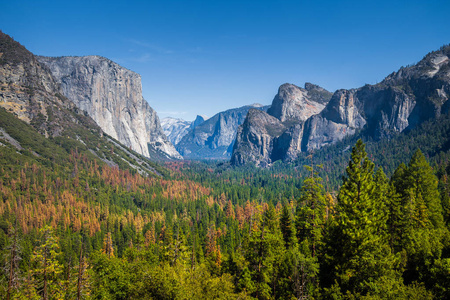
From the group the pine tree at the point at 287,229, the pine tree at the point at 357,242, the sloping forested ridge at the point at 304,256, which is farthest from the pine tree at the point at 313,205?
the pine tree at the point at 287,229

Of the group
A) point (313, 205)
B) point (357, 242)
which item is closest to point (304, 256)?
point (313, 205)

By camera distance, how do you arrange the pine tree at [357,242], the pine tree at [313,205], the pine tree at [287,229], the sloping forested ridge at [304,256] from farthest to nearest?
the pine tree at [287,229] → the pine tree at [313,205] → the sloping forested ridge at [304,256] → the pine tree at [357,242]

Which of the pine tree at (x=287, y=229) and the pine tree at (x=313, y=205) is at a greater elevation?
A: the pine tree at (x=313, y=205)

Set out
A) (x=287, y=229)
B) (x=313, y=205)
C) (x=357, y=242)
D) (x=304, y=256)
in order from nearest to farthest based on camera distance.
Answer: (x=357, y=242), (x=304, y=256), (x=313, y=205), (x=287, y=229)

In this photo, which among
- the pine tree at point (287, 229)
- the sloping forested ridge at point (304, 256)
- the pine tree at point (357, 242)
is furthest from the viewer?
the pine tree at point (287, 229)

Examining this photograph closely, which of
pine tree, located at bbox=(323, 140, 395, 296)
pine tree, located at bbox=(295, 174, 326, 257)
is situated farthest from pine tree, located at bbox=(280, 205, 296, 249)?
pine tree, located at bbox=(323, 140, 395, 296)

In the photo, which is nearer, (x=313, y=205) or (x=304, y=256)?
(x=304, y=256)

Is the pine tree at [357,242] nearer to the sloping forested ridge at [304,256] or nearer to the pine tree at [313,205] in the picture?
the sloping forested ridge at [304,256]

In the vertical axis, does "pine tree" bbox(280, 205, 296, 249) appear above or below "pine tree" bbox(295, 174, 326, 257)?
below

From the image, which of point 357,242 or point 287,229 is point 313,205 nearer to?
point 357,242

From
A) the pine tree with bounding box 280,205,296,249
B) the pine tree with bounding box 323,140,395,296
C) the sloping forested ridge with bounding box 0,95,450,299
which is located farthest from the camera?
the pine tree with bounding box 280,205,296,249

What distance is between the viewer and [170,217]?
348ft

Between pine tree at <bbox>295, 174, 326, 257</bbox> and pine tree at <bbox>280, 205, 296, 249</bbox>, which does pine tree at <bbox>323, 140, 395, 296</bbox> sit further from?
pine tree at <bbox>280, 205, 296, 249</bbox>

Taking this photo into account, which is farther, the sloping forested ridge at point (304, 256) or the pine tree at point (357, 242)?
the sloping forested ridge at point (304, 256)
